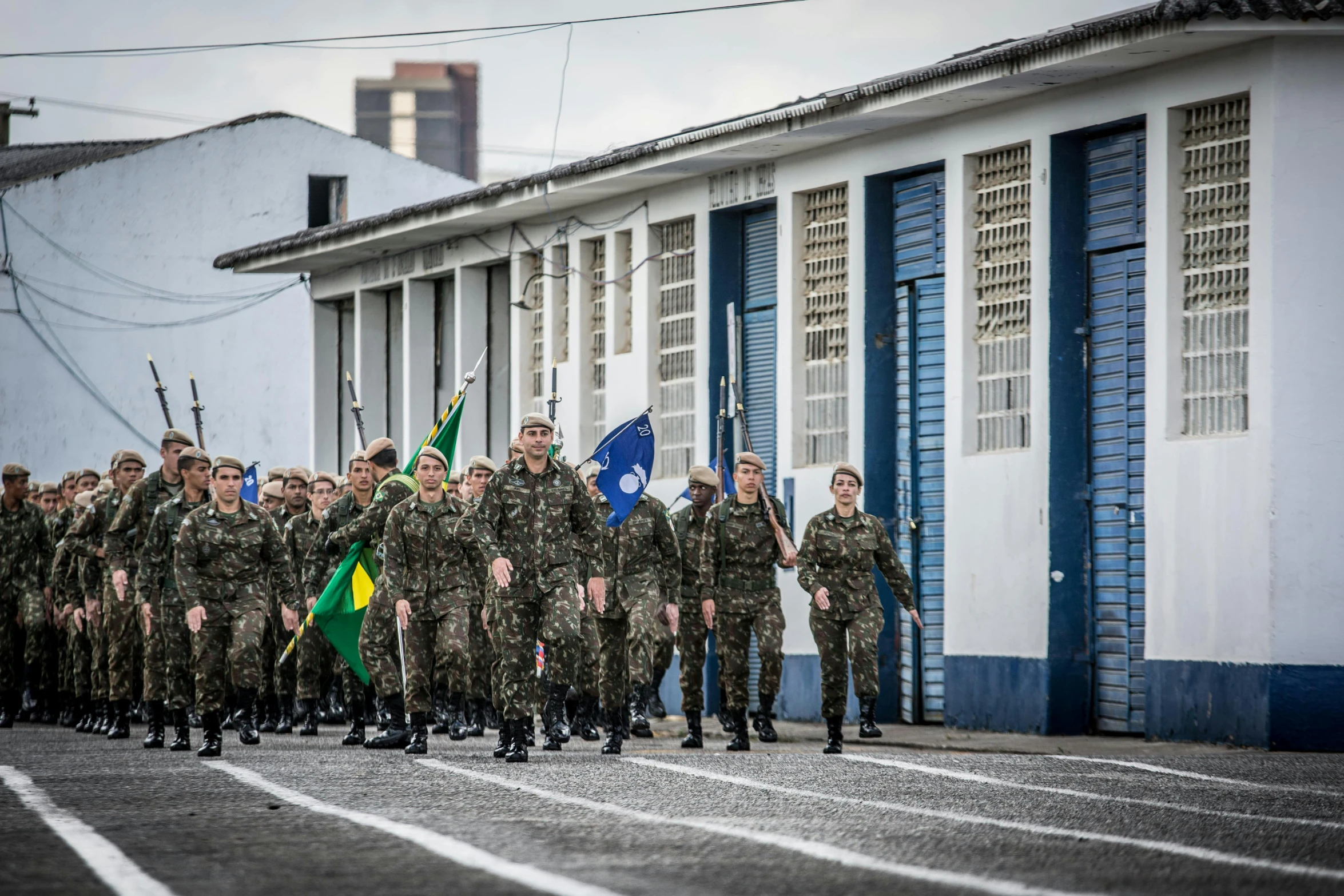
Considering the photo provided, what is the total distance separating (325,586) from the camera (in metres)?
18.5

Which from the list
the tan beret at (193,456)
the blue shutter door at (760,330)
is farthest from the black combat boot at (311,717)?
the blue shutter door at (760,330)

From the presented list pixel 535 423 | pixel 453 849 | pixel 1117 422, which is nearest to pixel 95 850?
pixel 453 849

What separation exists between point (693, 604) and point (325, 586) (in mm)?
2826

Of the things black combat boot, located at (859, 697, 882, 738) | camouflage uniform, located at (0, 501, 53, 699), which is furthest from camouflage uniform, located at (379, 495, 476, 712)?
camouflage uniform, located at (0, 501, 53, 699)

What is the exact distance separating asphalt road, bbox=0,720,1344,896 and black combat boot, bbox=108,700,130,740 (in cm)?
319

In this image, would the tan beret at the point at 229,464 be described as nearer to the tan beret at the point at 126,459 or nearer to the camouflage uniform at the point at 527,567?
the camouflage uniform at the point at 527,567

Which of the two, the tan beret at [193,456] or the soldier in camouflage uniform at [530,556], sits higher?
the tan beret at [193,456]

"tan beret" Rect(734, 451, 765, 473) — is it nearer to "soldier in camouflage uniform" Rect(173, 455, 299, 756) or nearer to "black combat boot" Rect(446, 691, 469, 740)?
"black combat boot" Rect(446, 691, 469, 740)

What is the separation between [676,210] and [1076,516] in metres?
7.24

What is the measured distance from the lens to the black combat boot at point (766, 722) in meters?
17.6

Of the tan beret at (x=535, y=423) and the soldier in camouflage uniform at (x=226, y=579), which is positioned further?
the soldier in camouflage uniform at (x=226, y=579)

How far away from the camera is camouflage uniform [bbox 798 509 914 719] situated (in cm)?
1708

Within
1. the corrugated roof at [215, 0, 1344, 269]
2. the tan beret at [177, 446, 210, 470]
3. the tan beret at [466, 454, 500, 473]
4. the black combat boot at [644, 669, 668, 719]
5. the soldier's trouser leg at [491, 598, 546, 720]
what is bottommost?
the black combat boot at [644, 669, 668, 719]

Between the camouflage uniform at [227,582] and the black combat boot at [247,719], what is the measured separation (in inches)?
5.7
